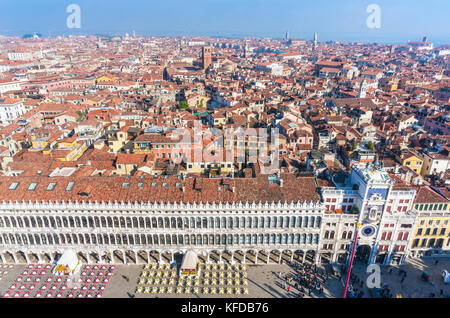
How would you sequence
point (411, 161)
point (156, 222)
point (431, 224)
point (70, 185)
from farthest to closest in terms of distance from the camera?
point (411, 161) < point (70, 185) < point (431, 224) < point (156, 222)

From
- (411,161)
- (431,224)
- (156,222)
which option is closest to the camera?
(156,222)

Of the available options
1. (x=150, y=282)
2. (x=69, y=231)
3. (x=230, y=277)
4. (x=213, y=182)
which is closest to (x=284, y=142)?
(x=213, y=182)

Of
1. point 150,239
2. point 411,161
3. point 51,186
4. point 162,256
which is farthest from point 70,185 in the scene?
point 411,161

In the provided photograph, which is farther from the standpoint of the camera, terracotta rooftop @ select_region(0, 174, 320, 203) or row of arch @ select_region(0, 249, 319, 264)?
row of arch @ select_region(0, 249, 319, 264)

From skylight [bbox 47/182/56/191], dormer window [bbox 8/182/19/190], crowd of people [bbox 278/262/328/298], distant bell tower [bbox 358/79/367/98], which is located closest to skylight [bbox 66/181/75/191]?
skylight [bbox 47/182/56/191]
